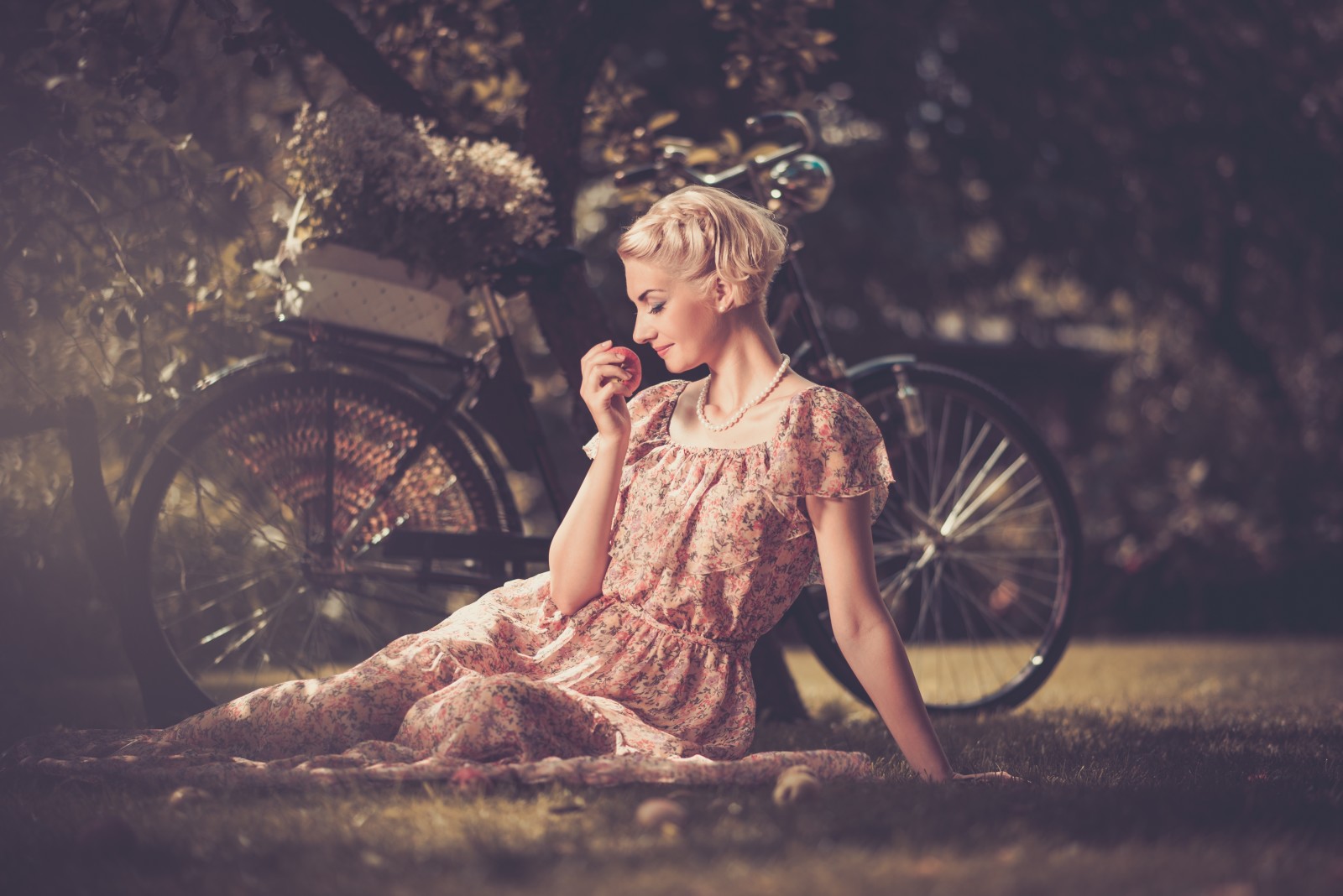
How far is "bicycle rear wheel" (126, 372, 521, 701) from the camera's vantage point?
10.5 ft

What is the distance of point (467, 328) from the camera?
422 cm

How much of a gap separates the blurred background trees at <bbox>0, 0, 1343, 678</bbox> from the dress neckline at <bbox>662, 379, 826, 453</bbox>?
762mm

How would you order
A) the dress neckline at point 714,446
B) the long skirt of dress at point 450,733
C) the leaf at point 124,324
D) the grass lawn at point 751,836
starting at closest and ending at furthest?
the grass lawn at point 751,836 → the long skirt of dress at point 450,733 → the dress neckline at point 714,446 → the leaf at point 124,324

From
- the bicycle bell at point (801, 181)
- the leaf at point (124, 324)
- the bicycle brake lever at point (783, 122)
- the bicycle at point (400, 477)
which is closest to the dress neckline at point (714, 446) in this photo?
the bicycle at point (400, 477)

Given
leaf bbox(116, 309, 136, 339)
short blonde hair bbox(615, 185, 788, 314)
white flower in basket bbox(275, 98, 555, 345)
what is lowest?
short blonde hair bbox(615, 185, 788, 314)

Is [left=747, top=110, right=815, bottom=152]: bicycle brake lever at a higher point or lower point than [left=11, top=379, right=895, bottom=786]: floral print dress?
higher

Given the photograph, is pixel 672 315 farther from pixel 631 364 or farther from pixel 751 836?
pixel 751 836

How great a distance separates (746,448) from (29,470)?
2572 mm

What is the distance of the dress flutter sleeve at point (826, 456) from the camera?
2.48 m

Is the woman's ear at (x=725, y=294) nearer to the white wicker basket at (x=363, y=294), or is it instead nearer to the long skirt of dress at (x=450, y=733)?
the long skirt of dress at (x=450, y=733)

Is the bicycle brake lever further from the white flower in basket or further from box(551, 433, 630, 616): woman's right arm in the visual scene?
box(551, 433, 630, 616): woman's right arm

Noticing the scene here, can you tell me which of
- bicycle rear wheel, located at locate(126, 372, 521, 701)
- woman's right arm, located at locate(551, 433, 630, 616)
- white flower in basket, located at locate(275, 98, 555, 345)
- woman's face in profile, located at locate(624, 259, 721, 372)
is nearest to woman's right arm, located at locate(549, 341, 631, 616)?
woman's right arm, located at locate(551, 433, 630, 616)

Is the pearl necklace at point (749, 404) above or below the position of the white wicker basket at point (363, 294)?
below

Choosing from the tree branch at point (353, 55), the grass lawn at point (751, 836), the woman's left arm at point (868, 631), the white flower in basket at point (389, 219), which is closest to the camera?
the grass lawn at point (751, 836)
